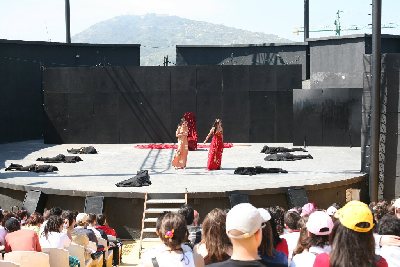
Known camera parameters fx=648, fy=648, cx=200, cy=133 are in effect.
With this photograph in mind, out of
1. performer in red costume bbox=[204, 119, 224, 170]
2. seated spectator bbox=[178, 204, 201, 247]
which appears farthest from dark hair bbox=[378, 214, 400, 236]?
performer in red costume bbox=[204, 119, 224, 170]

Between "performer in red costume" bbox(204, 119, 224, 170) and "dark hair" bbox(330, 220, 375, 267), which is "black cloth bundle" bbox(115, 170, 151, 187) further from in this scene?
"dark hair" bbox(330, 220, 375, 267)

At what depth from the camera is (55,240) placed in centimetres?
817

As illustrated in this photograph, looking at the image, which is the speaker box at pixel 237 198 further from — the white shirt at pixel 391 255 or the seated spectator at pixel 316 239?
the seated spectator at pixel 316 239

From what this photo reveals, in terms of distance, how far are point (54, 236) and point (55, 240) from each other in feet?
0.24

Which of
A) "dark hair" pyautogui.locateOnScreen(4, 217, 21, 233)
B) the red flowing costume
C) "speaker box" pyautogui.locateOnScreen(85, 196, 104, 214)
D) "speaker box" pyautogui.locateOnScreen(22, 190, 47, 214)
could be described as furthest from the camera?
the red flowing costume

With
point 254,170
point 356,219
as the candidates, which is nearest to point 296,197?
point 254,170

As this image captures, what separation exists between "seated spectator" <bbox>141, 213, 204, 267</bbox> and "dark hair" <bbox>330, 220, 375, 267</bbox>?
1264mm

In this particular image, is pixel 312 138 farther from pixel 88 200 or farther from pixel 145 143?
pixel 88 200

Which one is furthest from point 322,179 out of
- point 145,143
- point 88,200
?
point 145,143

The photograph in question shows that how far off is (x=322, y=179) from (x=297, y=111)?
9.58 meters

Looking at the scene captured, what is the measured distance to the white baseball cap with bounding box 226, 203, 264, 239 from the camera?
4.11 metres

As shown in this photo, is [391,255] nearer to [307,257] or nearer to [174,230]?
[307,257]

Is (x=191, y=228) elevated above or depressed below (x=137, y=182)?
above

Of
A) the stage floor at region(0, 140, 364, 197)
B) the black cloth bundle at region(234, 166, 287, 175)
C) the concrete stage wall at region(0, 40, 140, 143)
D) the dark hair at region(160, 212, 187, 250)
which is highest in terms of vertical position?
the concrete stage wall at region(0, 40, 140, 143)
